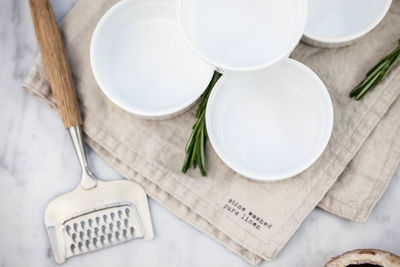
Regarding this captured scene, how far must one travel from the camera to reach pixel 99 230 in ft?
2.27

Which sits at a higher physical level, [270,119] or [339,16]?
[339,16]

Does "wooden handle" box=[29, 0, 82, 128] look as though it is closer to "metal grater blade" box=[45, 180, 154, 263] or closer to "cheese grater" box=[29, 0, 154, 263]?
"cheese grater" box=[29, 0, 154, 263]

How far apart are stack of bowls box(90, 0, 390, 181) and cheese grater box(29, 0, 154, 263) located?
7 cm

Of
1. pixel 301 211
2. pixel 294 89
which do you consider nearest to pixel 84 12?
pixel 294 89

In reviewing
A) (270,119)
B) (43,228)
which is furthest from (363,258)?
(43,228)

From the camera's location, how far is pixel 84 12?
2.44ft

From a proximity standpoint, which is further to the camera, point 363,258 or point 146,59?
point 146,59

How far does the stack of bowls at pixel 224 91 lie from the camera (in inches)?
25.6

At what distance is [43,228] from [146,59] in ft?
A: 1.03

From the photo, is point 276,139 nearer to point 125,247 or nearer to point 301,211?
point 301,211

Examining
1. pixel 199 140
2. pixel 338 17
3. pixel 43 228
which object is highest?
pixel 338 17

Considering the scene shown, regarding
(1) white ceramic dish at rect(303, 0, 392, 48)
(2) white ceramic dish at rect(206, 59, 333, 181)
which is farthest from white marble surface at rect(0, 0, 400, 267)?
(1) white ceramic dish at rect(303, 0, 392, 48)

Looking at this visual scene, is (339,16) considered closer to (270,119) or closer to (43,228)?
(270,119)

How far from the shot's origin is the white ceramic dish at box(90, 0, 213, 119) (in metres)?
0.68
